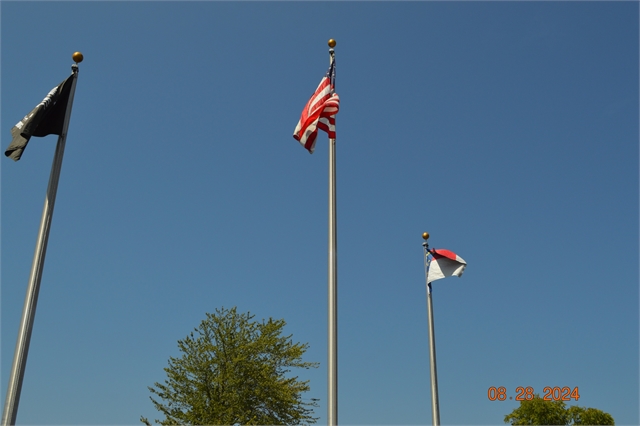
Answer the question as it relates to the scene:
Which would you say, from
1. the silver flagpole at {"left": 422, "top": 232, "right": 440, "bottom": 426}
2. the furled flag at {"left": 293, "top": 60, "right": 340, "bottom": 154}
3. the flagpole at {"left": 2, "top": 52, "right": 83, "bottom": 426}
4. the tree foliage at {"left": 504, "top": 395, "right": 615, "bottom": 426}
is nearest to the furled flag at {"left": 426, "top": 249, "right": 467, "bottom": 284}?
the silver flagpole at {"left": 422, "top": 232, "right": 440, "bottom": 426}

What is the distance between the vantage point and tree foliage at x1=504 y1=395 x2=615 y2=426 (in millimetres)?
69062

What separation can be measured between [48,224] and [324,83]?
8009 mm

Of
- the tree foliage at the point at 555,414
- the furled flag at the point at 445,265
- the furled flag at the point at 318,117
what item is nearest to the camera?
the furled flag at the point at 318,117

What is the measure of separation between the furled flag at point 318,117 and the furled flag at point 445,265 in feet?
28.3

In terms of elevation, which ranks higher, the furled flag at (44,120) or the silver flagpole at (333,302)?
the furled flag at (44,120)

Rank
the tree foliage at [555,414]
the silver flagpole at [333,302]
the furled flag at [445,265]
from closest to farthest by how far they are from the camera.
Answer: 1. the silver flagpole at [333,302]
2. the furled flag at [445,265]
3. the tree foliage at [555,414]

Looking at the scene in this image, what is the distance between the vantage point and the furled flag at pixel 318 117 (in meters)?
15.8

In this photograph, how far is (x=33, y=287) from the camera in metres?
11.9

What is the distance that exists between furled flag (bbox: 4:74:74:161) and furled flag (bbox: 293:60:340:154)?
19.2ft

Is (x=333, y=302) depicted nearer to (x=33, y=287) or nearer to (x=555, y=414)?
(x=33, y=287)

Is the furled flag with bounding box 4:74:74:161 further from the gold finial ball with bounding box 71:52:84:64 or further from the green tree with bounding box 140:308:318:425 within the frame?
the green tree with bounding box 140:308:318:425

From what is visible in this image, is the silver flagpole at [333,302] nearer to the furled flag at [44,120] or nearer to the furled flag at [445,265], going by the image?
the furled flag at [44,120]

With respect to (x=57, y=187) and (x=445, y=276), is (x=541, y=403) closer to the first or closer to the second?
(x=445, y=276)

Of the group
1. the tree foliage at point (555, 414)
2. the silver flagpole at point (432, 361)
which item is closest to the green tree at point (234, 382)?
the silver flagpole at point (432, 361)
